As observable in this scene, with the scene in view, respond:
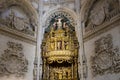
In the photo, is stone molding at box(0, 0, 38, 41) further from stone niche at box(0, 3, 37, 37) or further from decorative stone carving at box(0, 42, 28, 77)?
decorative stone carving at box(0, 42, 28, 77)

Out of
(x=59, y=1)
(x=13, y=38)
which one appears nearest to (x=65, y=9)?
(x=59, y=1)

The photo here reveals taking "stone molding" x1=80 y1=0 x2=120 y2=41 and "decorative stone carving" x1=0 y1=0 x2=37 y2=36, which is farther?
"decorative stone carving" x1=0 y1=0 x2=37 y2=36

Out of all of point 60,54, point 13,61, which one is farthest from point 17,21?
point 60,54

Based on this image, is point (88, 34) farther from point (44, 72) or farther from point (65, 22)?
point (44, 72)

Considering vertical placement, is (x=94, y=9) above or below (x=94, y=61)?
above

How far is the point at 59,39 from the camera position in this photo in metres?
12.5

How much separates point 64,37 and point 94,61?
2.50 metres

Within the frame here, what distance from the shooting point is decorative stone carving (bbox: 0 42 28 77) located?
10711 millimetres

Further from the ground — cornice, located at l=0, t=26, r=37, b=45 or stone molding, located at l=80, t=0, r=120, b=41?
stone molding, located at l=80, t=0, r=120, b=41

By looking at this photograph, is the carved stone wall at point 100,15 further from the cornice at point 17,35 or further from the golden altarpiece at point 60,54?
the cornice at point 17,35

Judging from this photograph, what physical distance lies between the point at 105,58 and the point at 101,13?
259 cm

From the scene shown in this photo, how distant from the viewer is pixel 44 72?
1208 cm

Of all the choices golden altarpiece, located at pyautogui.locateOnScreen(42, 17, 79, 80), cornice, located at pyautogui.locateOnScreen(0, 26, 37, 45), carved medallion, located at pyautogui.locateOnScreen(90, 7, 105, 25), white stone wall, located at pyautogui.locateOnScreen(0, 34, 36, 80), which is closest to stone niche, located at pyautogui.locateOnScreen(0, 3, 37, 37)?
cornice, located at pyautogui.locateOnScreen(0, 26, 37, 45)

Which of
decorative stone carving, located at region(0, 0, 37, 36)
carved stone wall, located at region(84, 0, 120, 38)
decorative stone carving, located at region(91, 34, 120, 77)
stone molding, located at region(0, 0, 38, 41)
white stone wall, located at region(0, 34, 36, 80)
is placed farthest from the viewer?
decorative stone carving, located at region(0, 0, 37, 36)
